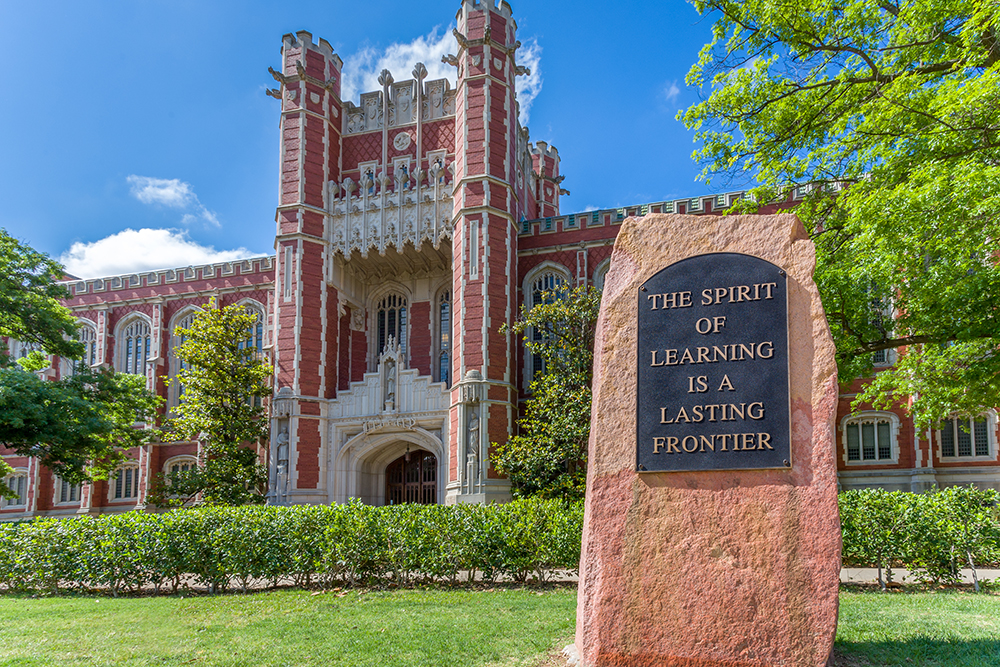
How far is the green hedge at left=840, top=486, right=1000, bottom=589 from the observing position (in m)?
11.2

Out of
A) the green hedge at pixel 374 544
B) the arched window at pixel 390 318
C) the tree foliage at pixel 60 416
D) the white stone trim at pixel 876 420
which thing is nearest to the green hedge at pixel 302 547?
the green hedge at pixel 374 544

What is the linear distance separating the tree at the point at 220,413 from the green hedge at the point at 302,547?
11.5 m

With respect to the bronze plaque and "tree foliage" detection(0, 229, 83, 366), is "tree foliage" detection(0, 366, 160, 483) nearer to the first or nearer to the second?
"tree foliage" detection(0, 229, 83, 366)

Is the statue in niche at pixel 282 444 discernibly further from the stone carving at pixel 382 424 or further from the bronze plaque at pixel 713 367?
the bronze plaque at pixel 713 367

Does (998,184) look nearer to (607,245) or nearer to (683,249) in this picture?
(683,249)

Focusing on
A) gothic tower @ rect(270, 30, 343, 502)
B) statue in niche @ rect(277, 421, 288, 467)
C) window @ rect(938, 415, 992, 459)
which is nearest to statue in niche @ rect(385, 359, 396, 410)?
gothic tower @ rect(270, 30, 343, 502)

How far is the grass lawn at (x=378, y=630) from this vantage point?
645cm

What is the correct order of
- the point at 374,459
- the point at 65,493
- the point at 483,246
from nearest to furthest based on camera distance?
the point at 483,246 < the point at 374,459 < the point at 65,493

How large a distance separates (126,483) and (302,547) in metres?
21.1

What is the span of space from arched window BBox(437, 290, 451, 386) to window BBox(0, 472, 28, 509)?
57.5ft

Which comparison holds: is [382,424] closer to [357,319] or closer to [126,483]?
[357,319]

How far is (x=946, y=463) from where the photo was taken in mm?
22281

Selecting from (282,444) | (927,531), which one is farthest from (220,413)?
(927,531)

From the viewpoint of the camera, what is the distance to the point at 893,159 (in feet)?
38.0
